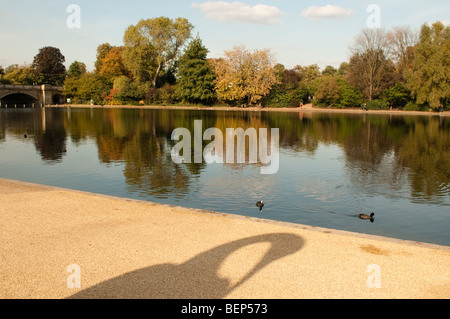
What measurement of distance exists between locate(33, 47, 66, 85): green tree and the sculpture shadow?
107m

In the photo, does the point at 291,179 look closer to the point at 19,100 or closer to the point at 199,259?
the point at 199,259

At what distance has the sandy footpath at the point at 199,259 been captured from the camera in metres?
4.89

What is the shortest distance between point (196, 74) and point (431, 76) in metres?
38.8

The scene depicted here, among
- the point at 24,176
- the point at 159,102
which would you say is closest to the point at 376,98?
the point at 159,102

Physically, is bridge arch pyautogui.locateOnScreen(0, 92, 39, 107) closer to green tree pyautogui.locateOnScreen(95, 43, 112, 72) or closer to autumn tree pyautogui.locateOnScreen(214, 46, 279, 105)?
green tree pyautogui.locateOnScreen(95, 43, 112, 72)

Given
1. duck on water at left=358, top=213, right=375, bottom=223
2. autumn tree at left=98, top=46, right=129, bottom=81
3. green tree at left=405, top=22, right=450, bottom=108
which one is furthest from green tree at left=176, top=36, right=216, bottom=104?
duck on water at left=358, top=213, right=375, bottom=223

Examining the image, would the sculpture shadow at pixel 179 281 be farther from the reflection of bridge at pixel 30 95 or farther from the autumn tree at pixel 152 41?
the reflection of bridge at pixel 30 95

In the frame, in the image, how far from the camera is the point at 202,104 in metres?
74.9

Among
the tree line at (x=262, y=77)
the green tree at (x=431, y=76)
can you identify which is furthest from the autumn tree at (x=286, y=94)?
the green tree at (x=431, y=76)

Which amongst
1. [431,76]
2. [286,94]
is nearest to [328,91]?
[286,94]

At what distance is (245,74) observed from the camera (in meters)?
68.5

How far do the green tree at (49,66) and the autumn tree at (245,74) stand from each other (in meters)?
54.8

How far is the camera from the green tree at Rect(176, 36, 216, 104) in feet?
232
